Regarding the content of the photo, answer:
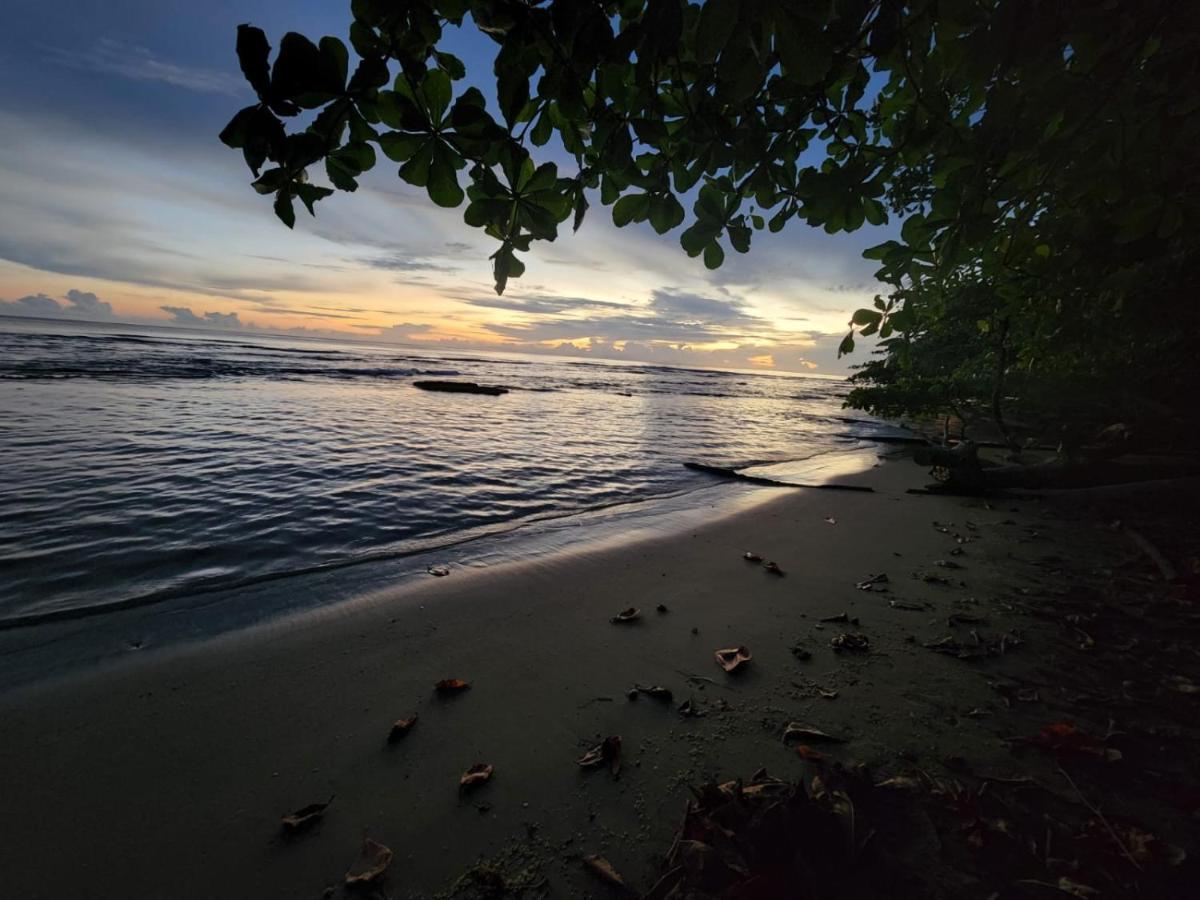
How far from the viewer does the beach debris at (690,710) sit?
2740 mm

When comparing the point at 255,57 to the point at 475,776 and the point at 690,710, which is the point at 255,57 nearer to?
the point at 475,776

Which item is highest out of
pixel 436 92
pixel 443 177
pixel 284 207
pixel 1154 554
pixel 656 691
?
pixel 436 92

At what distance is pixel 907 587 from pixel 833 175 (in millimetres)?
4063

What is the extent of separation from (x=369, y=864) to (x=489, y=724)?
2.94ft

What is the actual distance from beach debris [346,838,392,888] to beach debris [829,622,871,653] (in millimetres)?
2939

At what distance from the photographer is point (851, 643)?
3475 millimetres

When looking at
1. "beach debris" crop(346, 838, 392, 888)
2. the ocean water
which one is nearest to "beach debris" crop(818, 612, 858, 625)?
"beach debris" crop(346, 838, 392, 888)

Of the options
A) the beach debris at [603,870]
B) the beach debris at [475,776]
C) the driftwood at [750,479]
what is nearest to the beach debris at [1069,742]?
the beach debris at [603,870]

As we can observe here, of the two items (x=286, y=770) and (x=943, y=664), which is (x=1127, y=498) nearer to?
(x=943, y=664)

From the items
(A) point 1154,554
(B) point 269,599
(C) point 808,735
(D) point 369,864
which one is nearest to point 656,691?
(C) point 808,735

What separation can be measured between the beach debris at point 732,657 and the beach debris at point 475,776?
64.4 inches

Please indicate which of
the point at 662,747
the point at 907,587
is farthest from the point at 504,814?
the point at 907,587

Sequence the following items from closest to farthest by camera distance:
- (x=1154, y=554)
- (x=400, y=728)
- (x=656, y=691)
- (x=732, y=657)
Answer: (x=400, y=728)
(x=656, y=691)
(x=732, y=657)
(x=1154, y=554)

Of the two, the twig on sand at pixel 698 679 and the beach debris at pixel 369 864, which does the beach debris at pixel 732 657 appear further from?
the beach debris at pixel 369 864
